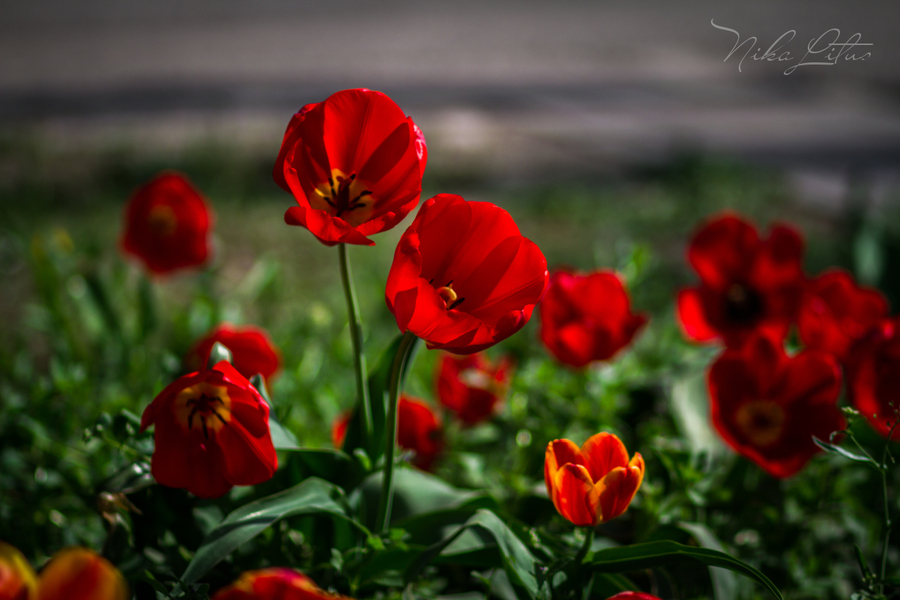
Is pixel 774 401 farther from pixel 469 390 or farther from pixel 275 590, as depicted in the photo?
pixel 275 590

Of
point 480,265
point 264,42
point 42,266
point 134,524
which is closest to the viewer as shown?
point 480,265

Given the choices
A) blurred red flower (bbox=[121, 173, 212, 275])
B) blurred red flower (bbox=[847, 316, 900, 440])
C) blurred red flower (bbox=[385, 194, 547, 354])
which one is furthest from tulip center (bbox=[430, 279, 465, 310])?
blurred red flower (bbox=[121, 173, 212, 275])

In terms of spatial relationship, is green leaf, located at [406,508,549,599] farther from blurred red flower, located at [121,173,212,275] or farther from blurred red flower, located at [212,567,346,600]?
blurred red flower, located at [121,173,212,275]

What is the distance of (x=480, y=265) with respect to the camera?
584 mm

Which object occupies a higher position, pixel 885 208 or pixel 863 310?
pixel 863 310

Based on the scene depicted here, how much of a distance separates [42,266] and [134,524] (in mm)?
801

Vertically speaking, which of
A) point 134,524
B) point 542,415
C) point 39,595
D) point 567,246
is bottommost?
Result: point 567,246

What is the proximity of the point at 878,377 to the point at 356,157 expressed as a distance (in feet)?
1.97

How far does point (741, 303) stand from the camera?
1071 millimetres

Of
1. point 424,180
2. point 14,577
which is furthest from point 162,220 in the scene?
point 424,180

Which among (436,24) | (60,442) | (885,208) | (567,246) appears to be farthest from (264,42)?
(60,442)

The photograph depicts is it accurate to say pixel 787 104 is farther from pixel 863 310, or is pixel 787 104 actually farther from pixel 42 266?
pixel 42 266

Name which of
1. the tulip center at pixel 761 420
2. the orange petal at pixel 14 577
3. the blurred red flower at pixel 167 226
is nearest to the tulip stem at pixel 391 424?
the orange petal at pixel 14 577

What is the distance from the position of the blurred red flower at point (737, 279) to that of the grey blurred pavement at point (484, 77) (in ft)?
6.61
